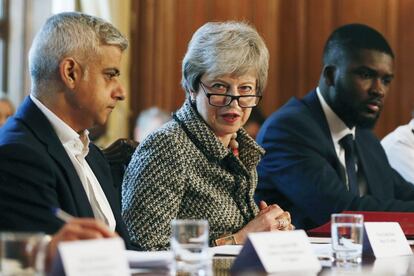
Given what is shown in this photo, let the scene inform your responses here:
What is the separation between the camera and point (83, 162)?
277cm

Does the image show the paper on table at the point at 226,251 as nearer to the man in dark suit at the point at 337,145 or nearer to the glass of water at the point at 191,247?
the glass of water at the point at 191,247

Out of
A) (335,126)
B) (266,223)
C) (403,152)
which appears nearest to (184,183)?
(266,223)

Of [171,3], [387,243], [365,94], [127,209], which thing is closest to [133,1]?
[171,3]

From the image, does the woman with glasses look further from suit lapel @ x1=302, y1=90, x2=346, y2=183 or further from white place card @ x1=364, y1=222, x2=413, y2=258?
suit lapel @ x1=302, y1=90, x2=346, y2=183

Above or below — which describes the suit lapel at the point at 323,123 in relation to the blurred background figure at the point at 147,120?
above

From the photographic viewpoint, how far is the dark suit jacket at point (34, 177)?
2.35 m

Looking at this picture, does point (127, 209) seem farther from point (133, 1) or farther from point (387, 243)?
point (133, 1)

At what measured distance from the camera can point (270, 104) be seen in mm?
7375

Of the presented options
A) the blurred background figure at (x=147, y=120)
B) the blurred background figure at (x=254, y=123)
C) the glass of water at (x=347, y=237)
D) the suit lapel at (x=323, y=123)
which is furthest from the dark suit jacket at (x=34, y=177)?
the blurred background figure at (x=254, y=123)

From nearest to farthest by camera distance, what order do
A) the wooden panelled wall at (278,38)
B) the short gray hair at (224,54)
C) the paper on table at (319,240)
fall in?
the paper on table at (319,240) < the short gray hair at (224,54) < the wooden panelled wall at (278,38)

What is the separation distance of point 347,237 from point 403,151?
8.20 feet

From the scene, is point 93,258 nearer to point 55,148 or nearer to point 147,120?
point 55,148

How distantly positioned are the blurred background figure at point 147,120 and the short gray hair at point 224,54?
3.09 metres

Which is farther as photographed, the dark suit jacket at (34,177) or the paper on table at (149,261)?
the dark suit jacket at (34,177)
